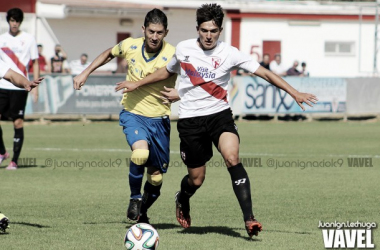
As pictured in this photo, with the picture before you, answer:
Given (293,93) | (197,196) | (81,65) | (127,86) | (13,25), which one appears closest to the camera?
(293,93)

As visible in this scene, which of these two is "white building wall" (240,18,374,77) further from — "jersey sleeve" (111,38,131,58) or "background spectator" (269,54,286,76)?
"jersey sleeve" (111,38,131,58)

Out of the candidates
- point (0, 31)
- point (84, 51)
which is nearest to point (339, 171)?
point (0, 31)

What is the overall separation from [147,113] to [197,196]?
267cm

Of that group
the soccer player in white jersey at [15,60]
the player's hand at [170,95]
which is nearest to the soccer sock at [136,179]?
the player's hand at [170,95]

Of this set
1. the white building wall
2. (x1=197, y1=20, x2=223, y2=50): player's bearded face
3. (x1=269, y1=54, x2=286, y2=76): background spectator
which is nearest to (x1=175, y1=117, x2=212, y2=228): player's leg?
(x1=197, y1=20, x2=223, y2=50): player's bearded face

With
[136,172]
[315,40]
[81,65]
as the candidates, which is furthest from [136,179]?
Answer: [315,40]

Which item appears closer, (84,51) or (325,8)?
(84,51)

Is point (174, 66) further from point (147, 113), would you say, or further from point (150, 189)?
point (150, 189)

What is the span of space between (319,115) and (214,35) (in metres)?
19.9

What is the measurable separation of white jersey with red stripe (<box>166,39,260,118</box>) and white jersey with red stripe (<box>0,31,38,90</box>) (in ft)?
20.4

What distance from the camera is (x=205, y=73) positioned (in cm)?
853

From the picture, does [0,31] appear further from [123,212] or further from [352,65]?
[123,212]

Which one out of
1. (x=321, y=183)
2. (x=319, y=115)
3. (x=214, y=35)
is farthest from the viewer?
(x=319, y=115)

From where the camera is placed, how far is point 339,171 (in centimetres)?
1449
